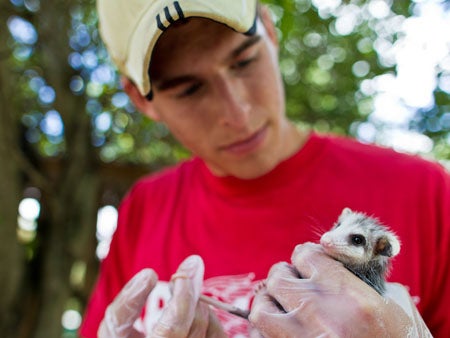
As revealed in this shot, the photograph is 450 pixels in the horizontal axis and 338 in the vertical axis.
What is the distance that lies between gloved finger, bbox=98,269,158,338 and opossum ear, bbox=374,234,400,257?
51cm

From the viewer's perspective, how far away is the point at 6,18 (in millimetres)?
3084

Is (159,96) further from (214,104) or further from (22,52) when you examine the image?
(22,52)

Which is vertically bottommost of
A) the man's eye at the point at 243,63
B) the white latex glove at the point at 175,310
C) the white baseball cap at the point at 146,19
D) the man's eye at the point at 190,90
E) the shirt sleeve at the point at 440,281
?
the shirt sleeve at the point at 440,281

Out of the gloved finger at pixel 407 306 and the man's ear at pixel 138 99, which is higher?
the man's ear at pixel 138 99

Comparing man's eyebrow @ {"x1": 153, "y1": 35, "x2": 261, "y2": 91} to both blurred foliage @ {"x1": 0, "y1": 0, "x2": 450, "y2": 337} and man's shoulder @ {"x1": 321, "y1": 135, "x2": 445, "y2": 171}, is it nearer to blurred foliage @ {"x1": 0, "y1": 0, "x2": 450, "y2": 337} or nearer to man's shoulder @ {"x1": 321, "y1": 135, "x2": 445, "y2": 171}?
man's shoulder @ {"x1": 321, "y1": 135, "x2": 445, "y2": 171}

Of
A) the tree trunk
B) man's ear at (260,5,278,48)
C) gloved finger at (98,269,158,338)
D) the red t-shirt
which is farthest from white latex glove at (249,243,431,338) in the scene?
the tree trunk

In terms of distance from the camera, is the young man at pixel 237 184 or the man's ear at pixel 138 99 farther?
the man's ear at pixel 138 99

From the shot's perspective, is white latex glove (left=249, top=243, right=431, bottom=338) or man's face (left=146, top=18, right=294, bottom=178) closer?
white latex glove (left=249, top=243, right=431, bottom=338)

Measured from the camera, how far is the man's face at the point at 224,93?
1.31 m

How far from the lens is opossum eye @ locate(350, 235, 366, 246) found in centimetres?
90

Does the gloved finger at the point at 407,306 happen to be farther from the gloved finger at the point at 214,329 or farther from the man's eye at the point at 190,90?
the man's eye at the point at 190,90

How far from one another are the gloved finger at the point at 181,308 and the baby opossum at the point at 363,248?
30cm

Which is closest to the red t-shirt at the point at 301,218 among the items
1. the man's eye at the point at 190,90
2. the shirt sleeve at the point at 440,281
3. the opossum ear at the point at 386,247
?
the shirt sleeve at the point at 440,281

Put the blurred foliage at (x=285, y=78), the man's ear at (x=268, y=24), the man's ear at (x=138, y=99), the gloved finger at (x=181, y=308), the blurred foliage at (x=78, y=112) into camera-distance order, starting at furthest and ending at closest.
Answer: the blurred foliage at (x=78, y=112), the blurred foliage at (x=285, y=78), the man's ear at (x=138, y=99), the man's ear at (x=268, y=24), the gloved finger at (x=181, y=308)
